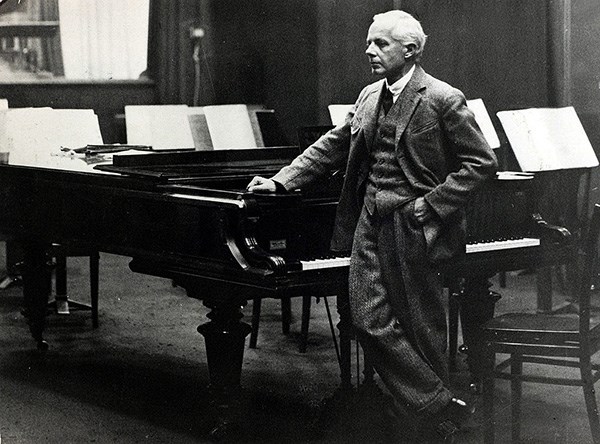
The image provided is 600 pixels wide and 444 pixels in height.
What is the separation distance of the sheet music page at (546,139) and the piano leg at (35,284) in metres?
2.31

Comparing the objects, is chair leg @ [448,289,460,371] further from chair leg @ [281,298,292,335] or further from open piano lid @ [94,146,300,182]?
chair leg @ [281,298,292,335]

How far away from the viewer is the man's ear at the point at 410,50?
324cm

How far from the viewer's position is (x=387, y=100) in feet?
10.9

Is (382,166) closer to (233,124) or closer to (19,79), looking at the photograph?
(233,124)

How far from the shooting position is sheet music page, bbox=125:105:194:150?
17.5ft

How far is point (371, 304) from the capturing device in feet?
10.8

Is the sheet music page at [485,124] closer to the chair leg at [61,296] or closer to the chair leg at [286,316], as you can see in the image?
the chair leg at [286,316]

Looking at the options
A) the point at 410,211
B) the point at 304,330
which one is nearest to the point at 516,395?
the point at 410,211

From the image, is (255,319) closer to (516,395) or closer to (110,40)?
(516,395)

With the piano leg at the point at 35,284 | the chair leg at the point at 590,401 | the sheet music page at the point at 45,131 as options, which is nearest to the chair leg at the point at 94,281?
the piano leg at the point at 35,284

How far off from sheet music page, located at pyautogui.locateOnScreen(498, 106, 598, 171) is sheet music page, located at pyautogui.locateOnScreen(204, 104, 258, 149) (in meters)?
1.42

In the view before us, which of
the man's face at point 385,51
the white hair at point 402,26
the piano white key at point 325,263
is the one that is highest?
the white hair at point 402,26

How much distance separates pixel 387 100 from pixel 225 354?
3.41ft

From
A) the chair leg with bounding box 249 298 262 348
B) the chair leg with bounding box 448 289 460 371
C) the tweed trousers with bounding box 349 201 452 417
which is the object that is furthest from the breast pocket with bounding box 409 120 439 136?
the chair leg with bounding box 249 298 262 348
